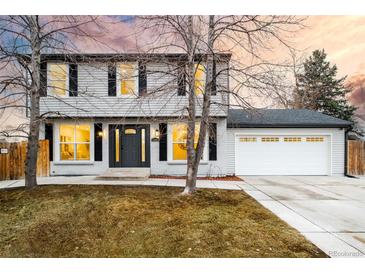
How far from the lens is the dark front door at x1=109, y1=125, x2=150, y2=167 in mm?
11531

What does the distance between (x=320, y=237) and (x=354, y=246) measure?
0.52m

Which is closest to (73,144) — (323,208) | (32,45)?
(32,45)

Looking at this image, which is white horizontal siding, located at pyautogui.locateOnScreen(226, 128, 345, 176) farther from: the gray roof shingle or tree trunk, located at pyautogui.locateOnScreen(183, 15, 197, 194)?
tree trunk, located at pyautogui.locateOnScreen(183, 15, 197, 194)

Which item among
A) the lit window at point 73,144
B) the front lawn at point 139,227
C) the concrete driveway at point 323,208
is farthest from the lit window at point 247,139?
the lit window at point 73,144

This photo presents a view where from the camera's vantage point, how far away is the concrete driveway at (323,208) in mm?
4394

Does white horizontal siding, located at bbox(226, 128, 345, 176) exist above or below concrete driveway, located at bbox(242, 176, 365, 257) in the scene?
above

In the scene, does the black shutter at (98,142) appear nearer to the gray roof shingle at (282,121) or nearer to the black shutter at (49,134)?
the black shutter at (49,134)

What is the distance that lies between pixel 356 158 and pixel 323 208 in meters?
7.79

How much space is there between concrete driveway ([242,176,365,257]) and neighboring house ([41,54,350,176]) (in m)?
1.78

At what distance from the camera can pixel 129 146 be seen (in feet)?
38.0

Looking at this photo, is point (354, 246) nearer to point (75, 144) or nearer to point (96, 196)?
point (96, 196)

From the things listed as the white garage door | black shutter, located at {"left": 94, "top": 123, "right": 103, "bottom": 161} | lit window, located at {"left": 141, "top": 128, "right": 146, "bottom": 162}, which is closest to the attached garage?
the white garage door

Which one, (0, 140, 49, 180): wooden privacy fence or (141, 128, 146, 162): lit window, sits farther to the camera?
(141, 128, 146, 162): lit window

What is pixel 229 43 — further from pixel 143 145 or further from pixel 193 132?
pixel 143 145
